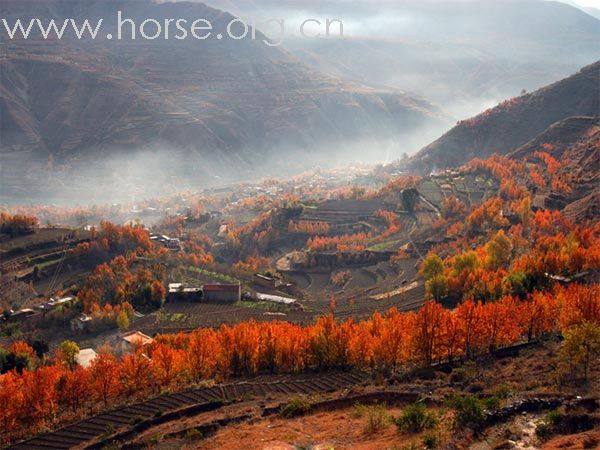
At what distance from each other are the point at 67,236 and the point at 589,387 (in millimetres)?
72926

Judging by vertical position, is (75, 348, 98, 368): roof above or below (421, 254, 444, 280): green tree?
below

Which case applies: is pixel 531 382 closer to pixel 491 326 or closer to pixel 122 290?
pixel 491 326

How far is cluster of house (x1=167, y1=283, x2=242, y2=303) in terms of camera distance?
6906 cm

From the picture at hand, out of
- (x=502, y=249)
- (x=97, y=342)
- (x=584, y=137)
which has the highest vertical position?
(x=584, y=137)

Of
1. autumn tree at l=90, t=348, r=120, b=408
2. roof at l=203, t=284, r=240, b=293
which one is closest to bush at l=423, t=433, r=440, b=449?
autumn tree at l=90, t=348, r=120, b=408

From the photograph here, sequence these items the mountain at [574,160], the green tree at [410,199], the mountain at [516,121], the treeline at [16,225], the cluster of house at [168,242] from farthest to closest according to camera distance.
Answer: the mountain at [516,121], the green tree at [410,199], the cluster of house at [168,242], the treeline at [16,225], the mountain at [574,160]

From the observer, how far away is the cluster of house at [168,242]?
95812mm

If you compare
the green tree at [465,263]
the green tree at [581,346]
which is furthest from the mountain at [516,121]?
the green tree at [581,346]

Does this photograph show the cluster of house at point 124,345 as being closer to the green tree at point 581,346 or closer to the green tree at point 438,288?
the green tree at point 438,288

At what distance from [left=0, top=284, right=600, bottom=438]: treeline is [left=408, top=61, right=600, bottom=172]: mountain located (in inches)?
3624

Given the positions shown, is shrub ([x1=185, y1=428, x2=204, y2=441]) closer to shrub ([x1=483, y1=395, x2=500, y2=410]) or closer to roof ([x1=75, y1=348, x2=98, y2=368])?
shrub ([x1=483, y1=395, x2=500, y2=410])

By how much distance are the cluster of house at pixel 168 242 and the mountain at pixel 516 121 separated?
206ft

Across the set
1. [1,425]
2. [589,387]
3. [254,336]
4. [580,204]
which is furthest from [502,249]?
[1,425]

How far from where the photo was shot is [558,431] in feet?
84.0
